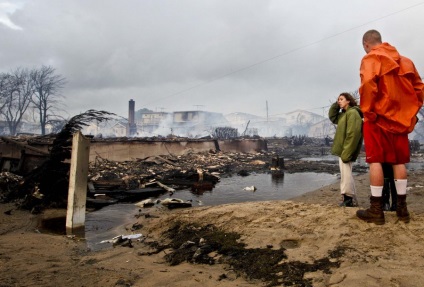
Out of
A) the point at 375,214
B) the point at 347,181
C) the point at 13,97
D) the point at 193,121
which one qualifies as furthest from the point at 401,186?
the point at 193,121

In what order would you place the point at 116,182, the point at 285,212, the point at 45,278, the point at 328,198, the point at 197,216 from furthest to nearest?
the point at 116,182 < the point at 328,198 < the point at 197,216 < the point at 285,212 < the point at 45,278

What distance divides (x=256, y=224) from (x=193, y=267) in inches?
42.1

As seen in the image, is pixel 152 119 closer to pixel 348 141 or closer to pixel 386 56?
pixel 348 141

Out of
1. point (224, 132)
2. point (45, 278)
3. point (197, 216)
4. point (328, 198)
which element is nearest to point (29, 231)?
point (45, 278)

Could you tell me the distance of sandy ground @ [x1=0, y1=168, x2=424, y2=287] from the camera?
2258mm

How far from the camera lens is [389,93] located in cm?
298

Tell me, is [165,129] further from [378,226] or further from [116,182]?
[378,226]

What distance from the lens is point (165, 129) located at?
255 feet

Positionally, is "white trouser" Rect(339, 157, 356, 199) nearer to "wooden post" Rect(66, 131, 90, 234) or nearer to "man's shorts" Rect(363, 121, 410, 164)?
"man's shorts" Rect(363, 121, 410, 164)

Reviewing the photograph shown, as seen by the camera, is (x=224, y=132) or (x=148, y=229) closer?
(x=148, y=229)

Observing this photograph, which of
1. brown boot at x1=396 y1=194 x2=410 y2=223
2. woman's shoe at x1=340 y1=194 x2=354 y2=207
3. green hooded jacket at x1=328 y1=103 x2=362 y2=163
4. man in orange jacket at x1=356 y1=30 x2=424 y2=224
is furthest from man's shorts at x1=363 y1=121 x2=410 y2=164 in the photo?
woman's shoe at x1=340 y1=194 x2=354 y2=207

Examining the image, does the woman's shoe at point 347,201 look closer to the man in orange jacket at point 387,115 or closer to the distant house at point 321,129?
the man in orange jacket at point 387,115

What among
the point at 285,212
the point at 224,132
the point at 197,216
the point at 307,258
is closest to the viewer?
the point at 307,258

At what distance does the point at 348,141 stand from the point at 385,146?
1.37 m
